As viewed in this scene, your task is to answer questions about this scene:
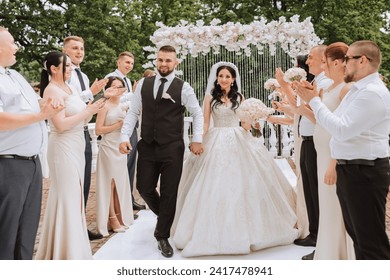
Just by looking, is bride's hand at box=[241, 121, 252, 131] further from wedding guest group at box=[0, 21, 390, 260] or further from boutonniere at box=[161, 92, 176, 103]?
boutonniere at box=[161, 92, 176, 103]

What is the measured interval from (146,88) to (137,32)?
651 inches

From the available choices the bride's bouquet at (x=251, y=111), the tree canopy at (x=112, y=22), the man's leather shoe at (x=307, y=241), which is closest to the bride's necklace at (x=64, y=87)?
the bride's bouquet at (x=251, y=111)

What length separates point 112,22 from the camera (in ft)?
58.0

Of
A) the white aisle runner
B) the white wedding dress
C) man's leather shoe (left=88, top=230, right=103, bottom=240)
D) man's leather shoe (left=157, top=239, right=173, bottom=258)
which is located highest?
the white wedding dress

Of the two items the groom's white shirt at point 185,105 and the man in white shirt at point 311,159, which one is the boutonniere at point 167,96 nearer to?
the groom's white shirt at point 185,105

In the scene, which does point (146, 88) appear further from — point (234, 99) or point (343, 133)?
point (343, 133)

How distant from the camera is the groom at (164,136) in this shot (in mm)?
4512

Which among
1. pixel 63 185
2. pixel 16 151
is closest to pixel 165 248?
pixel 63 185

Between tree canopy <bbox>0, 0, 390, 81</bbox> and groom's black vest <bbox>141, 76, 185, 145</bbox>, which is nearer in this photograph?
groom's black vest <bbox>141, 76, 185, 145</bbox>

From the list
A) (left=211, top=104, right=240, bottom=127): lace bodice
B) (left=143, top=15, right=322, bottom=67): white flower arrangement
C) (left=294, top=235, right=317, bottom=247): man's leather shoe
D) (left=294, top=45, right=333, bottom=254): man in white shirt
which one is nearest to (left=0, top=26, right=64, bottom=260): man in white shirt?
(left=211, top=104, right=240, bottom=127): lace bodice

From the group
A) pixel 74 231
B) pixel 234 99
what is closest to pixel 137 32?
pixel 234 99

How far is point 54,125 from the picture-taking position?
3.82 m

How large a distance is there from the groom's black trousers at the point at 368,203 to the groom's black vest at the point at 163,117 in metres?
1.97

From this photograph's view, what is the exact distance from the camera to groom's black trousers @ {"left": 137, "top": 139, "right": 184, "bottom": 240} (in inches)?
178
